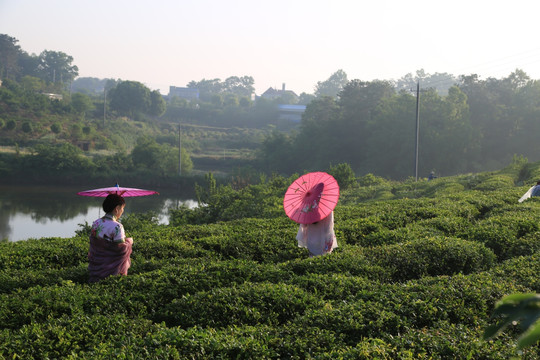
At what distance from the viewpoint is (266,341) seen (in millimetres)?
3889

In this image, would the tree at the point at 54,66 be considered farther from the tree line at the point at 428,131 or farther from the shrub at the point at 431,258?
the shrub at the point at 431,258

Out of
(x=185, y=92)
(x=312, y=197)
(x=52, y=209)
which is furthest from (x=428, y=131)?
(x=185, y=92)

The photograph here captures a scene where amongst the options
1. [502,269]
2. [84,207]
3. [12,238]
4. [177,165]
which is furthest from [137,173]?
[502,269]

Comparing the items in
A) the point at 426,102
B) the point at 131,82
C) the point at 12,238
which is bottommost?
the point at 12,238

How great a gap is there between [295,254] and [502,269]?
303 cm

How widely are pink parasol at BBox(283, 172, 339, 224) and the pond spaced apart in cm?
1511

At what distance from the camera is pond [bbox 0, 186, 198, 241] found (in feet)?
76.3

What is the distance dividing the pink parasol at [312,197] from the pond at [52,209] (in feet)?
49.6

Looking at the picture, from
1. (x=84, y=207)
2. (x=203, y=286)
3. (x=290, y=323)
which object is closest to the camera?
(x=290, y=323)

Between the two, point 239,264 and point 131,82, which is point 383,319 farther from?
point 131,82

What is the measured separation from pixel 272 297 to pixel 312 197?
2048 mm

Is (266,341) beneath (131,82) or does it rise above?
beneath

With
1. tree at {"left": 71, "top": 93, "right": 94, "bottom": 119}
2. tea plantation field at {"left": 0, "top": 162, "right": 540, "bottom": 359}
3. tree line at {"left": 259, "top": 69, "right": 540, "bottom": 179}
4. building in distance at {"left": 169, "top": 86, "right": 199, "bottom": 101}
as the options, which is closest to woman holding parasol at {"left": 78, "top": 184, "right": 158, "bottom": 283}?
tea plantation field at {"left": 0, "top": 162, "right": 540, "bottom": 359}

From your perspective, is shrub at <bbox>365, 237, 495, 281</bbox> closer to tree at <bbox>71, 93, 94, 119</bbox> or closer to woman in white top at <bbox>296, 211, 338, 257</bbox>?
woman in white top at <bbox>296, 211, 338, 257</bbox>
